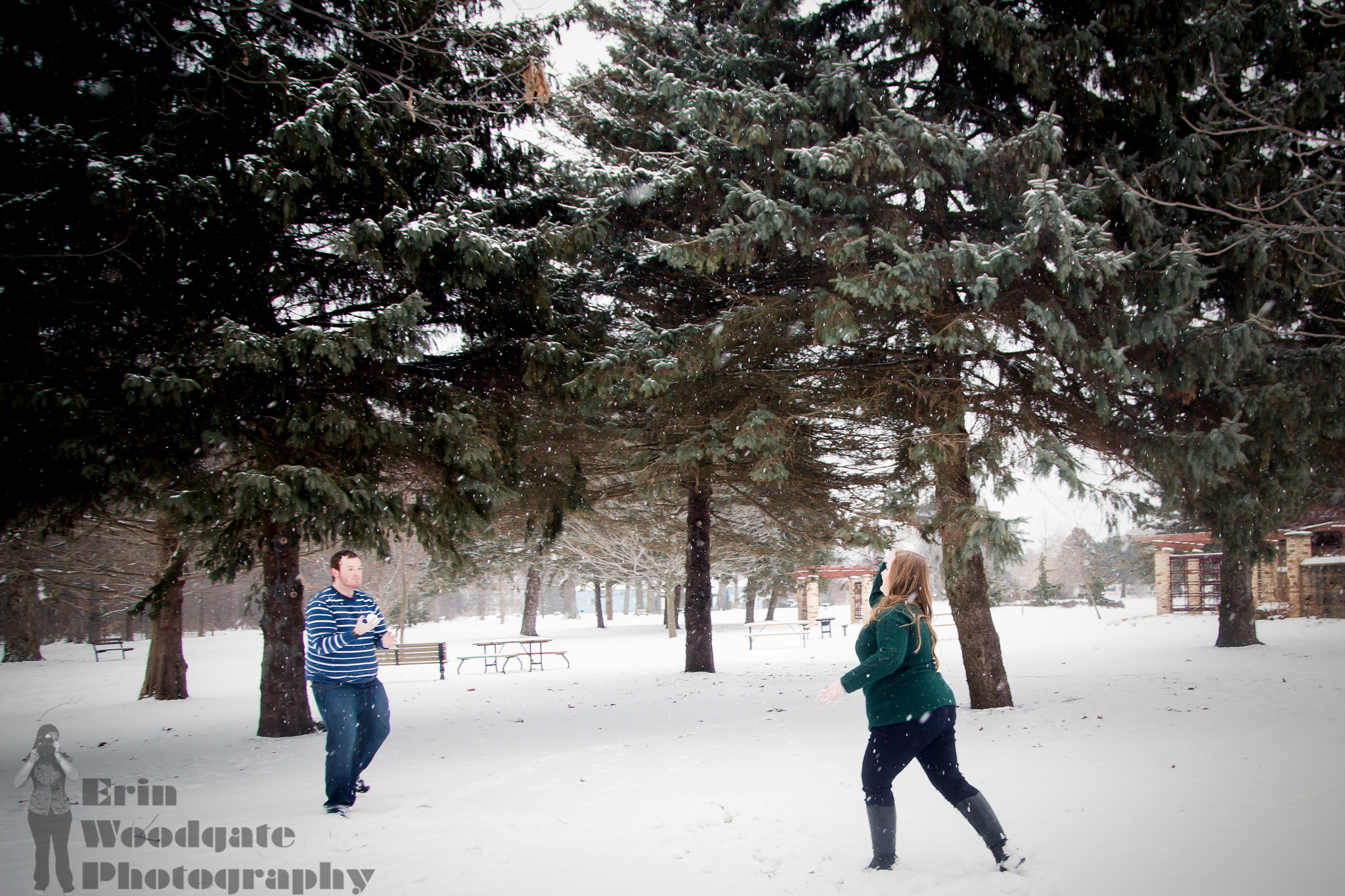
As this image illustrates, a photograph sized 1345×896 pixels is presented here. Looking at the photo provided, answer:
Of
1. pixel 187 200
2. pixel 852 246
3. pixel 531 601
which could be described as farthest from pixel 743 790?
pixel 531 601

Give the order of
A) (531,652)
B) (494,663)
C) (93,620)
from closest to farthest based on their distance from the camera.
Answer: (531,652)
(494,663)
(93,620)

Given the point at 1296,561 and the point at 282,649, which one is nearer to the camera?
the point at 282,649

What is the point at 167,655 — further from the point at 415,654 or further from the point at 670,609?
the point at 670,609

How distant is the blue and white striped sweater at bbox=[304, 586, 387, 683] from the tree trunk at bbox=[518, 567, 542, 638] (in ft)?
81.1

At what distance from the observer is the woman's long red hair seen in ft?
12.4

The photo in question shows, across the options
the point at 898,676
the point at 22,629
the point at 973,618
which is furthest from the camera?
the point at 22,629

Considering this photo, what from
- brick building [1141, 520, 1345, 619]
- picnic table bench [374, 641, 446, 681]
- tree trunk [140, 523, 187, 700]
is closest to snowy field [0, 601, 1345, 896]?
tree trunk [140, 523, 187, 700]

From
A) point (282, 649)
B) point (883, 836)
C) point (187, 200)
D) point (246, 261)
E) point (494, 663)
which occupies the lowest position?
point (494, 663)

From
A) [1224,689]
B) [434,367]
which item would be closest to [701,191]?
[434,367]

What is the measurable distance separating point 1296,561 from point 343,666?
2898 cm

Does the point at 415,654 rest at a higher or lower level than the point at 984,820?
lower

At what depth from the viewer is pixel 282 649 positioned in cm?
A: 851

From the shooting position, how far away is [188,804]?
5.68 meters

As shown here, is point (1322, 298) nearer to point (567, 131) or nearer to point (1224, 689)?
point (1224, 689)
